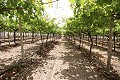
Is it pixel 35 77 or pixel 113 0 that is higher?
pixel 113 0

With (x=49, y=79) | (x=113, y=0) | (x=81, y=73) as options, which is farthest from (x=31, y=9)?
(x=81, y=73)

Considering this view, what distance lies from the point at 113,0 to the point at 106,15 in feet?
18.1

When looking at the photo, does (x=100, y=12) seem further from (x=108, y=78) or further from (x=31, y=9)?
(x=31, y=9)

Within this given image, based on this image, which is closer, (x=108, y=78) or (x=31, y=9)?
(x=31, y=9)

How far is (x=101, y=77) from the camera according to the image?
392 inches

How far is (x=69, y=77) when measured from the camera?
9.70 meters

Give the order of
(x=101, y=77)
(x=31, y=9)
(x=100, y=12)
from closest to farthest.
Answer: (x=31, y=9), (x=100, y=12), (x=101, y=77)

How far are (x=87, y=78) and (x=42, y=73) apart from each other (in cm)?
285

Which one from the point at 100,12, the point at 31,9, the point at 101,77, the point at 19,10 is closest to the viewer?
the point at 19,10

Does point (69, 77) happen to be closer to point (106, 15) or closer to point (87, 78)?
point (87, 78)

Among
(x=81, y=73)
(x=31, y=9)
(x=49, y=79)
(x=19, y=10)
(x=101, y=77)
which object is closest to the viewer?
(x=19, y=10)

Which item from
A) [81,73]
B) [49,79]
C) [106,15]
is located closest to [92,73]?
[81,73]

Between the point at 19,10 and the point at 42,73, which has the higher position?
the point at 19,10

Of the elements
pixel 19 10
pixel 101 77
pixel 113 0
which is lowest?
pixel 101 77
